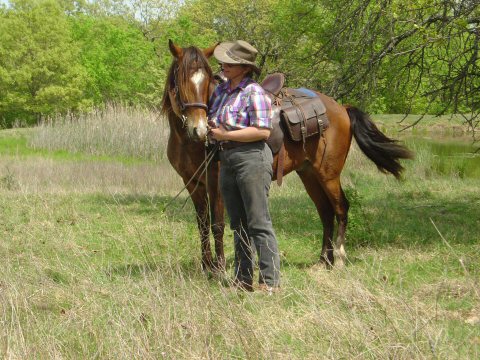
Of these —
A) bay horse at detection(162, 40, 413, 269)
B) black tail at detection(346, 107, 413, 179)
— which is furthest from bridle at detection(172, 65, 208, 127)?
black tail at detection(346, 107, 413, 179)

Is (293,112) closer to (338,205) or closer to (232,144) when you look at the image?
(338,205)

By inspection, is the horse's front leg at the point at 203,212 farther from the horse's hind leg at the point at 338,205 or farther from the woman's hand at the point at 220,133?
the horse's hind leg at the point at 338,205

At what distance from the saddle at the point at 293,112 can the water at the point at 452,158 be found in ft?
16.5

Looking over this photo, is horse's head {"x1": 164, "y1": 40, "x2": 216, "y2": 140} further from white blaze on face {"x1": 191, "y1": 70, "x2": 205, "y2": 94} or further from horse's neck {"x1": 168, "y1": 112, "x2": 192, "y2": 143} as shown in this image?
horse's neck {"x1": 168, "y1": 112, "x2": 192, "y2": 143}

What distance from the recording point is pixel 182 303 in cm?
405

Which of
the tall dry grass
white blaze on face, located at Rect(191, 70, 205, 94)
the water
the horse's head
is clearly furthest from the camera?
the tall dry grass

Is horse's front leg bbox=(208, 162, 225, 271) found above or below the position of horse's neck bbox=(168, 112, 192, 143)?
below

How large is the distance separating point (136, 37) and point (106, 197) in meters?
36.2

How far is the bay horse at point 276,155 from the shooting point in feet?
19.2

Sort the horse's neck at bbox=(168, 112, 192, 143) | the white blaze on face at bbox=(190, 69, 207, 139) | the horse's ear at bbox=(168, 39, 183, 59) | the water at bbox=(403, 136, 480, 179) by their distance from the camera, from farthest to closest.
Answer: the water at bbox=(403, 136, 480, 179)
the horse's neck at bbox=(168, 112, 192, 143)
the horse's ear at bbox=(168, 39, 183, 59)
the white blaze on face at bbox=(190, 69, 207, 139)

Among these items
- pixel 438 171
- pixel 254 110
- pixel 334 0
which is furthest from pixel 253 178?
pixel 438 171

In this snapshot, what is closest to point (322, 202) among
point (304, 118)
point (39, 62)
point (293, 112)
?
point (304, 118)

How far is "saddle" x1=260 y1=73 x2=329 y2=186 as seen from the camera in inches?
251

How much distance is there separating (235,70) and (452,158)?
16483mm
